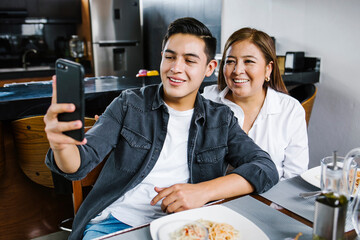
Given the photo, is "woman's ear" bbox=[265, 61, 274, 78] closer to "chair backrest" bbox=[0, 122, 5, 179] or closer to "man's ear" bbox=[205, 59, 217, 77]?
"man's ear" bbox=[205, 59, 217, 77]

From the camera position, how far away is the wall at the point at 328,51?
253 centimetres

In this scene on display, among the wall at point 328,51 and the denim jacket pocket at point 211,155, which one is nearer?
the denim jacket pocket at point 211,155

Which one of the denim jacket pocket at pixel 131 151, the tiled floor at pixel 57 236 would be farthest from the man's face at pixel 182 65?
the tiled floor at pixel 57 236

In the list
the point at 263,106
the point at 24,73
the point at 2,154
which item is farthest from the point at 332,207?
the point at 24,73

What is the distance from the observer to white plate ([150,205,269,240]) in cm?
86

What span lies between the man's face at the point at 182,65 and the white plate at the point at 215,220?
1.73 ft

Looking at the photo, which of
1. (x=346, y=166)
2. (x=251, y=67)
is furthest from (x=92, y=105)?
(x=346, y=166)

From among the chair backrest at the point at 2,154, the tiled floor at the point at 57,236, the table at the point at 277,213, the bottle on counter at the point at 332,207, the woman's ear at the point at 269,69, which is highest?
the woman's ear at the point at 269,69

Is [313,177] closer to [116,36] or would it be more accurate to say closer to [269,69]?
[269,69]

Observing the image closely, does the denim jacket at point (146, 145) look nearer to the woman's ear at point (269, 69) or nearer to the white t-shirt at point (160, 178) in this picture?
the white t-shirt at point (160, 178)

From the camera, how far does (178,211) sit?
106cm

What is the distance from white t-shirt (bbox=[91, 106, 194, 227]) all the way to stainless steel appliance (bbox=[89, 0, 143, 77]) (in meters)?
3.67

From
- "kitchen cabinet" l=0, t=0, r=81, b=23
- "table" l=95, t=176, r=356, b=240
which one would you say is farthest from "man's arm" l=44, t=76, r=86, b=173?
"kitchen cabinet" l=0, t=0, r=81, b=23

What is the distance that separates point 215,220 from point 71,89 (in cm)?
51
